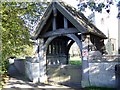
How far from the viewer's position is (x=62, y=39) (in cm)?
1600

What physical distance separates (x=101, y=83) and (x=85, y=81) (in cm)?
81

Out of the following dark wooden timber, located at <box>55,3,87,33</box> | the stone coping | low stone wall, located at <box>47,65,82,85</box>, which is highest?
dark wooden timber, located at <box>55,3,87,33</box>

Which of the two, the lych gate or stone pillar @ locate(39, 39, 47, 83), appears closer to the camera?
the lych gate

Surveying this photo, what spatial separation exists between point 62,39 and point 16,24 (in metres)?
3.54

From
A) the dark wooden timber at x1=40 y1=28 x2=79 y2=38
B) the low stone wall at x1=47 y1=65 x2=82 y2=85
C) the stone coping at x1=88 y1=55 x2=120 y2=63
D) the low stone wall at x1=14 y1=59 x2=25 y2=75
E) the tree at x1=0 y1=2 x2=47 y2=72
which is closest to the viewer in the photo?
the stone coping at x1=88 y1=55 x2=120 y2=63

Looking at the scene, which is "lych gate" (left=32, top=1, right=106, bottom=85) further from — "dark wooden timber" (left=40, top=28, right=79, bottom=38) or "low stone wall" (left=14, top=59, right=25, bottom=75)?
Answer: "low stone wall" (left=14, top=59, right=25, bottom=75)

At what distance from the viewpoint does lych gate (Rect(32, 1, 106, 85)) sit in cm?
1238

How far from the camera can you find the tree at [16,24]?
1562cm

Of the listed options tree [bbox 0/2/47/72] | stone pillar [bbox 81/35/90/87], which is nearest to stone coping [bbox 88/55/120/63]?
stone pillar [bbox 81/35/90/87]

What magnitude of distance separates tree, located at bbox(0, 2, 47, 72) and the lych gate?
261cm

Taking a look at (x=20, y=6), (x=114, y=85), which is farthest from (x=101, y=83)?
(x=20, y=6)

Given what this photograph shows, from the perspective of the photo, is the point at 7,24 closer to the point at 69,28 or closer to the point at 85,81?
the point at 69,28

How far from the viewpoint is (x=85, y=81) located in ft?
40.1

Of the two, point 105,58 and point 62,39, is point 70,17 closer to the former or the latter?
point 105,58
